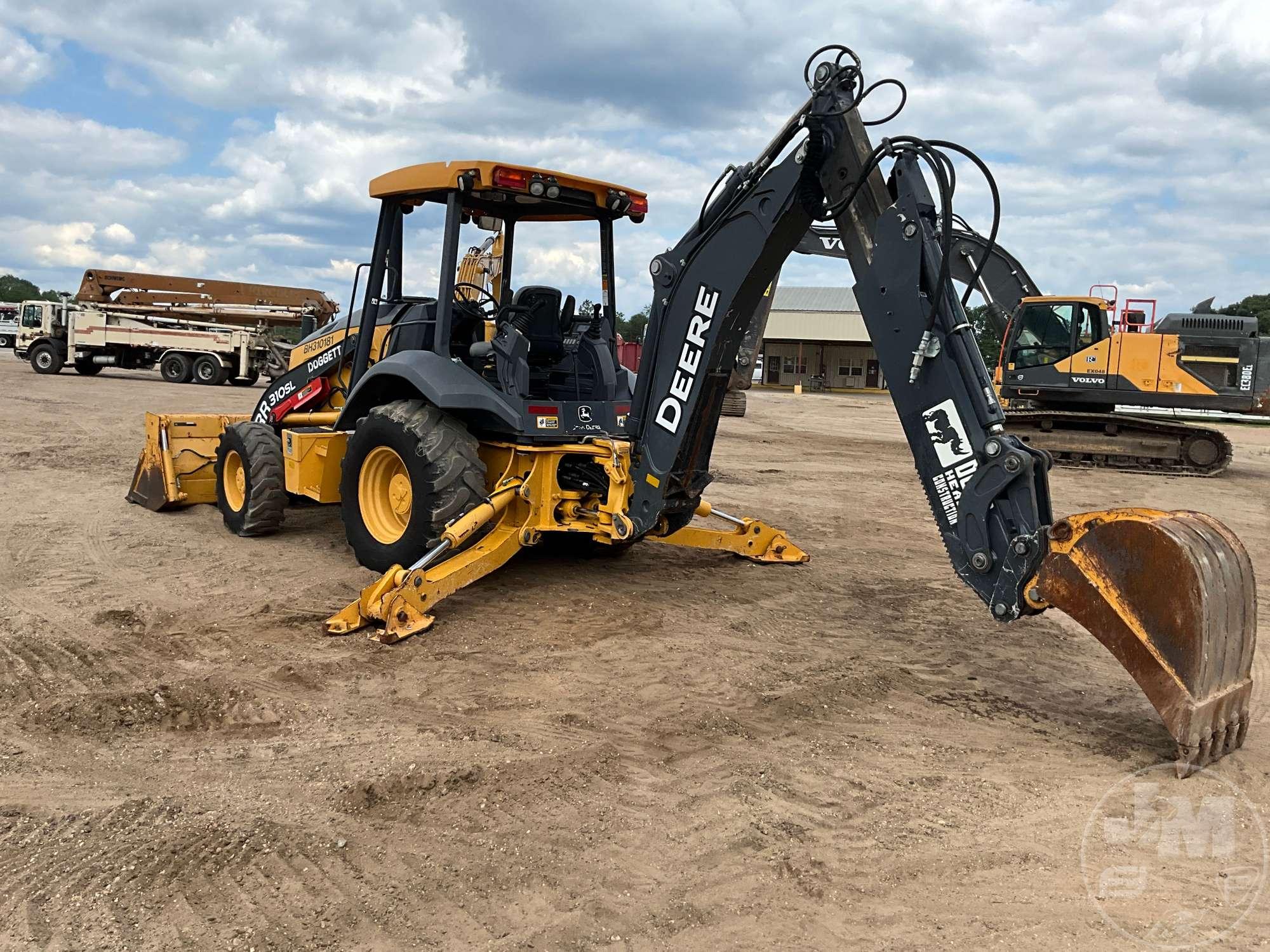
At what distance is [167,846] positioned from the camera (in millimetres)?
3221

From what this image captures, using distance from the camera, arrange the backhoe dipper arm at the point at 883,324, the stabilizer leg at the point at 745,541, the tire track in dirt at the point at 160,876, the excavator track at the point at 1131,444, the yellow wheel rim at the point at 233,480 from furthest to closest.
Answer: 1. the excavator track at the point at 1131,444
2. the yellow wheel rim at the point at 233,480
3. the stabilizer leg at the point at 745,541
4. the backhoe dipper arm at the point at 883,324
5. the tire track in dirt at the point at 160,876

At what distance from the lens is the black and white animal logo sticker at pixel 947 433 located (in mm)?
4402

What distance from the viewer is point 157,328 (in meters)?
26.8

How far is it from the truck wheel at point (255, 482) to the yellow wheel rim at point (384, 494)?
1406mm

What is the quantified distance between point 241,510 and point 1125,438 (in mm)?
13544

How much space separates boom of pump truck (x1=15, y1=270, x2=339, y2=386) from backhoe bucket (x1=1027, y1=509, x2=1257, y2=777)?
971 inches

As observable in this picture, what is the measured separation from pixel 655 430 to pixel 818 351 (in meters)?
46.3

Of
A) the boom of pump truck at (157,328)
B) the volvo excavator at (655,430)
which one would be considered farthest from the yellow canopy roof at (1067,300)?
the boom of pump truck at (157,328)

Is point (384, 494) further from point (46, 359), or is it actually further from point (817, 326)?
point (817, 326)

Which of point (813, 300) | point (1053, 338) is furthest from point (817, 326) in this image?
point (1053, 338)

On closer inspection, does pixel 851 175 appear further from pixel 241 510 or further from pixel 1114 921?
pixel 241 510

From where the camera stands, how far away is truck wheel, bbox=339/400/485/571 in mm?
6000

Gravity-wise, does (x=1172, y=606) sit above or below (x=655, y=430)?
below

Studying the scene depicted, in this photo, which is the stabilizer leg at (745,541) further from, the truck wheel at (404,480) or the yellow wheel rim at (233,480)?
the yellow wheel rim at (233,480)
